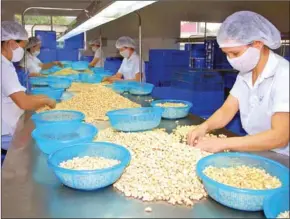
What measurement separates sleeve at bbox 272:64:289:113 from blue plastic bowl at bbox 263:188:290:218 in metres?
0.25

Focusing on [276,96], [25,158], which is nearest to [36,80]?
[25,158]

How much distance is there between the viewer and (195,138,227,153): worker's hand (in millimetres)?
1264

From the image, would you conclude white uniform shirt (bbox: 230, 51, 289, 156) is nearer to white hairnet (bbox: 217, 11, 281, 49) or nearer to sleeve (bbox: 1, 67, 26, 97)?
white hairnet (bbox: 217, 11, 281, 49)

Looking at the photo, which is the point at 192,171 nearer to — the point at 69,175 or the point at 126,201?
the point at 126,201

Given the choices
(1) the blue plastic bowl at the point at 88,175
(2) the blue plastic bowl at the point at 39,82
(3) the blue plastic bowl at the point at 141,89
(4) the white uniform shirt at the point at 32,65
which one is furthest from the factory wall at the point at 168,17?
(1) the blue plastic bowl at the point at 88,175

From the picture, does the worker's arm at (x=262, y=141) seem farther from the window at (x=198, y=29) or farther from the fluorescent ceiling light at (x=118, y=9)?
the window at (x=198, y=29)

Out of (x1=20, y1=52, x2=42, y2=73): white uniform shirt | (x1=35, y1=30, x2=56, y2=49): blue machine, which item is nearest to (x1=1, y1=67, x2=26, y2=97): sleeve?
(x1=20, y1=52, x2=42, y2=73): white uniform shirt

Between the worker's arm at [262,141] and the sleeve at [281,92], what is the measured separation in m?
0.02

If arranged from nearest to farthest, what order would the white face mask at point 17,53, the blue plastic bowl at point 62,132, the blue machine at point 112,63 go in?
the blue plastic bowl at point 62,132 → the white face mask at point 17,53 → the blue machine at point 112,63

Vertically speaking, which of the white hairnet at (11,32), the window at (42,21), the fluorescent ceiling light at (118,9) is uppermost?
the window at (42,21)

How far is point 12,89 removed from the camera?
7.55 feet

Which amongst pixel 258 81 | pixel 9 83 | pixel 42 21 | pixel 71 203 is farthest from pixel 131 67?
pixel 42 21

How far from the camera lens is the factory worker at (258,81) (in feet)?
3.28

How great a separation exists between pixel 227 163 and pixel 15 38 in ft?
6.63
